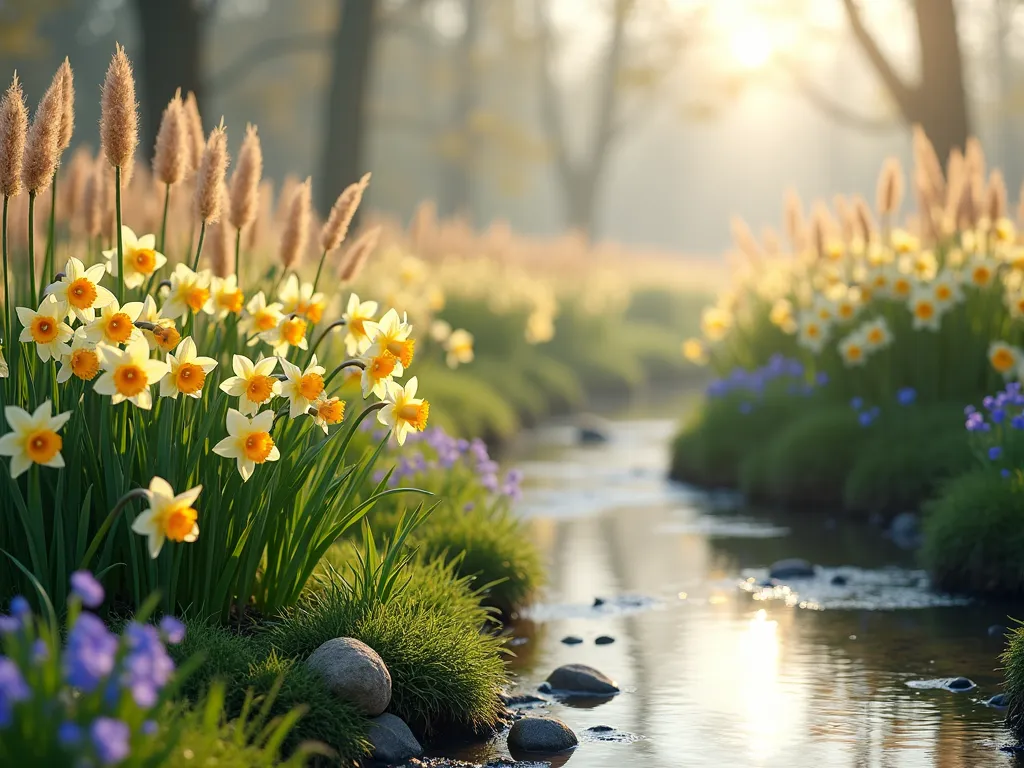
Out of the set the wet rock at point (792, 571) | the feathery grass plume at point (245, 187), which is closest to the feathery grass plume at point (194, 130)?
the feathery grass plume at point (245, 187)

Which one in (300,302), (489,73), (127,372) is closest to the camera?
(127,372)

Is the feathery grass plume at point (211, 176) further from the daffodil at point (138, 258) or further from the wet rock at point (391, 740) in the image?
the wet rock at point (391, 740)

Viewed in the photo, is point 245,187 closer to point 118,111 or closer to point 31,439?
point 118,111

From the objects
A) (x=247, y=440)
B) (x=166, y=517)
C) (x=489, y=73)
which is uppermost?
(x=489, y=73)

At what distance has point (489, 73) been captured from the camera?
130ft

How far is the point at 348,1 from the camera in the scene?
13617 millimetres

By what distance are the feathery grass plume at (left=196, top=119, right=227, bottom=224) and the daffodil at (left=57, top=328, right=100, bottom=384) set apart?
0.60 meters

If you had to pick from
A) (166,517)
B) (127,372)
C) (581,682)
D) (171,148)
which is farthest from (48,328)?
(581,682)

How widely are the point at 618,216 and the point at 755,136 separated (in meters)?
19.8

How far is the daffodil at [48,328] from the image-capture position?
3.87 meters

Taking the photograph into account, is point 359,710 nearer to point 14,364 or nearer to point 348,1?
point 14,364

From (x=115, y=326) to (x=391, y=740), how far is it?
1386mm

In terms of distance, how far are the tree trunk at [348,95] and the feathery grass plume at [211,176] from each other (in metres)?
9.30

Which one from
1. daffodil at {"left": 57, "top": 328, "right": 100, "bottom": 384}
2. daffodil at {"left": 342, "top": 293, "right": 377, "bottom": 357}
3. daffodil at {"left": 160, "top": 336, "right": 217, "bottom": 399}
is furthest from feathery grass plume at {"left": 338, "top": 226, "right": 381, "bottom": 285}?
daffodil at {"left": 57, "top": 328, "right": 100, "bottom": 384}
